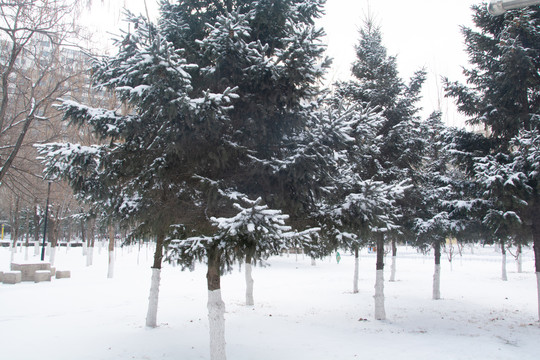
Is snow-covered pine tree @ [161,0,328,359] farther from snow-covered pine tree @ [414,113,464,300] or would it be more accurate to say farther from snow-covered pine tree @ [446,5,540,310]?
snow-covered pine tree @ [414,113,464,300]

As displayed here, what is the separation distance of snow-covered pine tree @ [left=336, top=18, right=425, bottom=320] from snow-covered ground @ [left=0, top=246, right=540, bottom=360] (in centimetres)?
287

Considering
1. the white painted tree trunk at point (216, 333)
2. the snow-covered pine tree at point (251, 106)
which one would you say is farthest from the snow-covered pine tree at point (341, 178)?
the white painted tree trunk at point (216, 333)

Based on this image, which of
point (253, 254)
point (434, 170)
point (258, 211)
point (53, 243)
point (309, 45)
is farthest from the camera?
point (53, 243)

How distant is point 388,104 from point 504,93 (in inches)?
131

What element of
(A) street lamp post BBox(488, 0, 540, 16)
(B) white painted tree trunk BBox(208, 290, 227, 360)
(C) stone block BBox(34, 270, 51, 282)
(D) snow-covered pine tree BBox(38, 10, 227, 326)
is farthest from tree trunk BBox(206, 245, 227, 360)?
(C) stone block BBox(34, 270, 51, 282)

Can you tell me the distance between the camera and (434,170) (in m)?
14.7

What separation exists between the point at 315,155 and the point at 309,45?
1692 mm

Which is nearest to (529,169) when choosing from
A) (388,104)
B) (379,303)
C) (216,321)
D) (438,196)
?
(438,196)

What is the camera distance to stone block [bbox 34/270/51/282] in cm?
1636

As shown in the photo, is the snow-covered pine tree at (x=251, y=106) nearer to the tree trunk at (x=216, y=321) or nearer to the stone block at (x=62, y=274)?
the tree trunk at (x=216, y=321)

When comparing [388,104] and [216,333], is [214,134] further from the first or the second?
[388,104]

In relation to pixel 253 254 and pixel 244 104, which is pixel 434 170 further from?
pixel 253 254

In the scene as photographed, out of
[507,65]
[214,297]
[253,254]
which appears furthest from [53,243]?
[507,65]

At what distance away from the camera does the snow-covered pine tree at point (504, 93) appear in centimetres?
901
